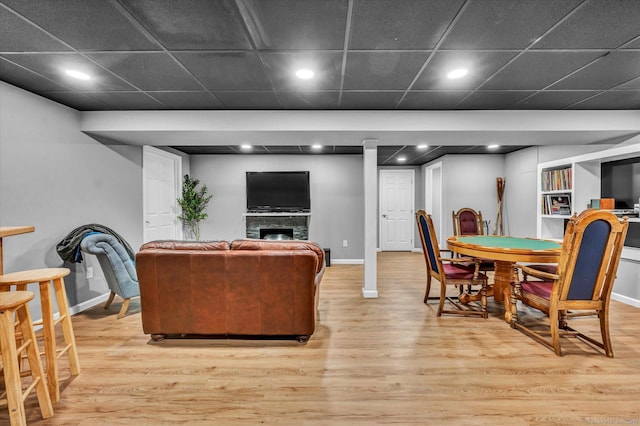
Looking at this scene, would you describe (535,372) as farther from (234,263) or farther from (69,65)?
(69,65)

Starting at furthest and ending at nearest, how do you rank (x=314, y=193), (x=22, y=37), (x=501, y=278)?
1. (x=314, y=193)
2. (x=501, y=278)
3. (x=22, y=37)

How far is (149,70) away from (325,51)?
4.78 feet

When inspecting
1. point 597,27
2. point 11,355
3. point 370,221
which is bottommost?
point 11,355

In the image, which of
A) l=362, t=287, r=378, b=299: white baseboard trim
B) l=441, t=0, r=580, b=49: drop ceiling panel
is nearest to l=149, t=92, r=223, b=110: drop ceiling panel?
l=441, t=0, r=580, b=49: drop ceiling panel

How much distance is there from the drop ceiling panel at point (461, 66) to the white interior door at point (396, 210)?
15.5 ft

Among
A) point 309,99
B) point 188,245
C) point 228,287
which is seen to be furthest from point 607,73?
point 188,245

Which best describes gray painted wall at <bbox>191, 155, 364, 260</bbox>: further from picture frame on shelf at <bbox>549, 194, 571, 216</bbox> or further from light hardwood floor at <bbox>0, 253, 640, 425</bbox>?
light hardwood floor at <bbox>0, 253, 640, 425</bbox>

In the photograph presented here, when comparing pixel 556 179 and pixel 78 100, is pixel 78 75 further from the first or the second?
pixel 556 179

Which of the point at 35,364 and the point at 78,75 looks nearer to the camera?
the point at 35,364

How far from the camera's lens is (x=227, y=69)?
2488 millimetres

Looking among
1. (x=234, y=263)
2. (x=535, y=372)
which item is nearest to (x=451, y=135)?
(x=535, y=372)

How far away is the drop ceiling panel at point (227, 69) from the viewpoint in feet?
7.43

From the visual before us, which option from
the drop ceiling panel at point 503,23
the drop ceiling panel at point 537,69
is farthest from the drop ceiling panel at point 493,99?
the drop ceiling panel at point 503,23

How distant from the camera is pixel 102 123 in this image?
346 cm
